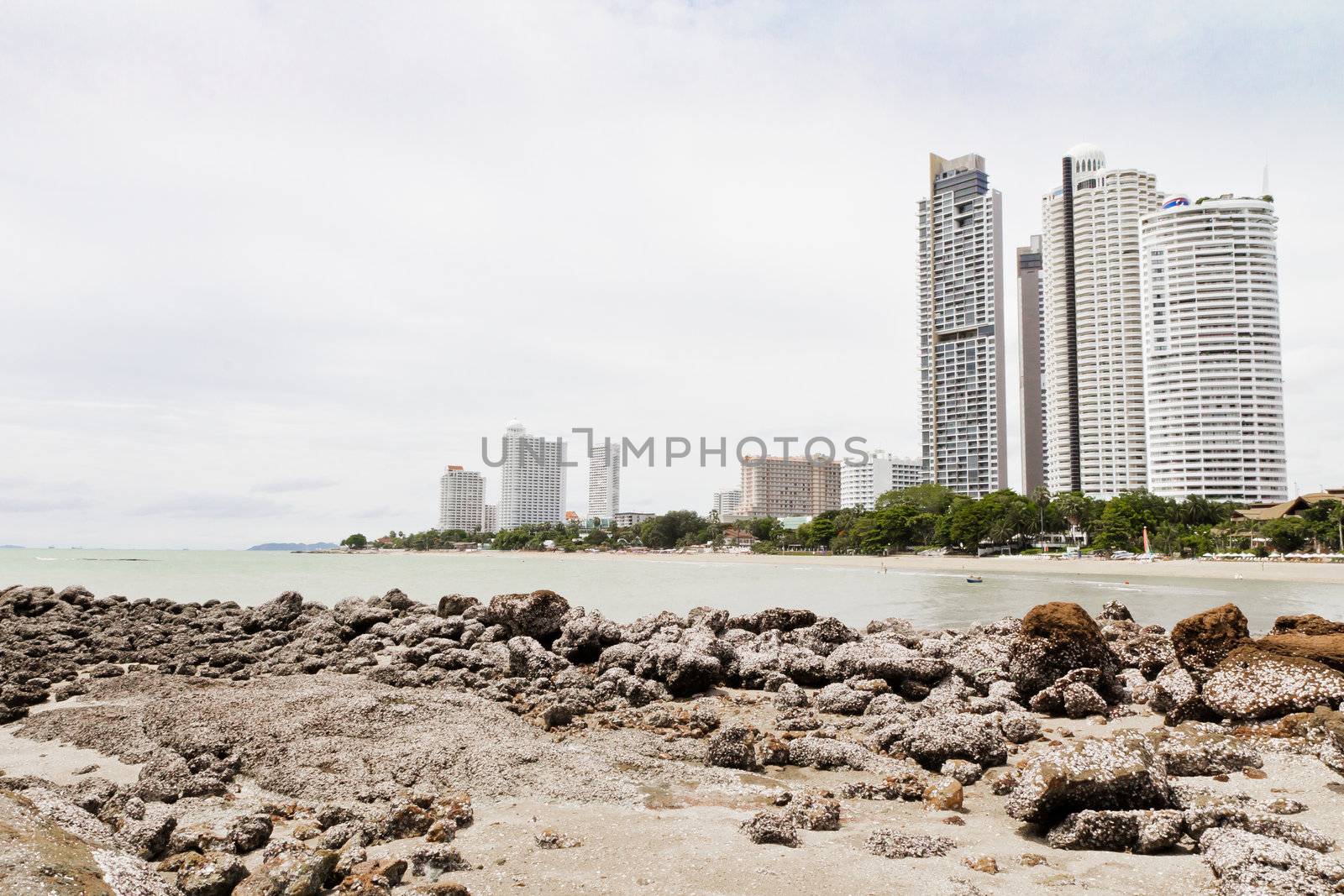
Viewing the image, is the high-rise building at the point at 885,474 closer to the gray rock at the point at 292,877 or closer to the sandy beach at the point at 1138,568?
the sandy beach at the point at 1138,568

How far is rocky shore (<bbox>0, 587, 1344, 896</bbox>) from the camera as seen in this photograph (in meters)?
4.74

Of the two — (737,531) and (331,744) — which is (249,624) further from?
(737,531)

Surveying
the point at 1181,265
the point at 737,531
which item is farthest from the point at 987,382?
the point at 737,531

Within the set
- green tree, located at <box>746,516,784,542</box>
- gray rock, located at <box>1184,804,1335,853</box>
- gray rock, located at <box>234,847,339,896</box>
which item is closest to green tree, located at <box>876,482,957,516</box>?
green tree, located at <box>746,516,784,542</box>

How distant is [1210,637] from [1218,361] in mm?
125268

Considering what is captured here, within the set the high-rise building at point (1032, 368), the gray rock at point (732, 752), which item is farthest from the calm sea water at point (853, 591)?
the high-rise building at point (1032, 368)

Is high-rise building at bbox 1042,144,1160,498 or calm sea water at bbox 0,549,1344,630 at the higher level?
high-rise building at bbox 1042,144,1160,498

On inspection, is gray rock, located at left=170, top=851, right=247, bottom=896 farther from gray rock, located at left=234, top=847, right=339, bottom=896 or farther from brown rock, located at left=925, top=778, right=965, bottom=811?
brown rock, located at left=925, top=778, right=965, bottom=811

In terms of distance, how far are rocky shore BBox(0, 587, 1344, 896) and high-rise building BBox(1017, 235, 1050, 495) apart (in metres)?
155

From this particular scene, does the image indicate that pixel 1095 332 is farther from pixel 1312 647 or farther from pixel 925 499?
pixel 1312 647

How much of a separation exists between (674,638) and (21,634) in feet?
47.8

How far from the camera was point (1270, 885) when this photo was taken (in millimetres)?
4117

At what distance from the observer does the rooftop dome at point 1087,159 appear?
486 feet

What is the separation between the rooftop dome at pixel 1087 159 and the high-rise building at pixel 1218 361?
33.9 meters
